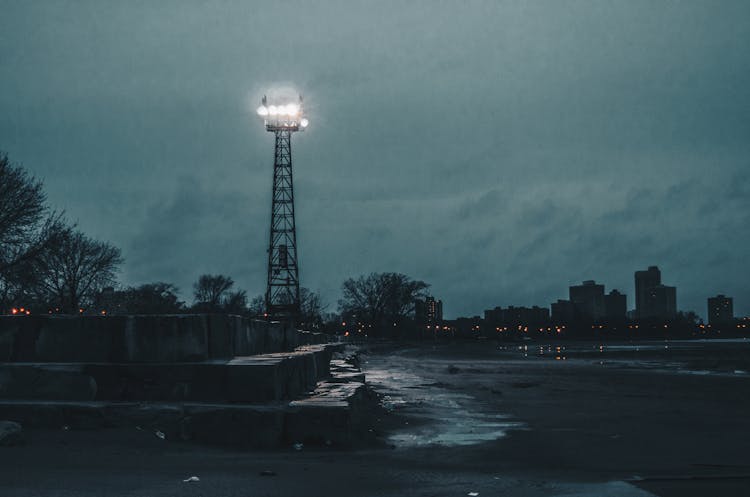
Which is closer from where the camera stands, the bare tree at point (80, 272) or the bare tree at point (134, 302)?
the bare tree at point (80, 272)

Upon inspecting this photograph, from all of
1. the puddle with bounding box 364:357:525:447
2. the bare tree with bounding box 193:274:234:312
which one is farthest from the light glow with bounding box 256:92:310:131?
the bare tree with bounding box 193:274:234:312

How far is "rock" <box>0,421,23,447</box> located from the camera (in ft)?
19.2

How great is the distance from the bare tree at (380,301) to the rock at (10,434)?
384ft

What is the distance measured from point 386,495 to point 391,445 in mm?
2866

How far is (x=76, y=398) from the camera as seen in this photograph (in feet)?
24.1

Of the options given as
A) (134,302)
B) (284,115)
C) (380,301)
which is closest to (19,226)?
(284,115)

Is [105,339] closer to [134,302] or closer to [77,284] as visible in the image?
[77,284]

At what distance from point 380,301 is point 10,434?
119 metres

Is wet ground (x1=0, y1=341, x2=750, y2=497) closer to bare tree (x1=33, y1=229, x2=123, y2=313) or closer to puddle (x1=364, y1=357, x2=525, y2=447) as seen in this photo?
puddle (x1=364, y1=357, x2=525, y2=447)

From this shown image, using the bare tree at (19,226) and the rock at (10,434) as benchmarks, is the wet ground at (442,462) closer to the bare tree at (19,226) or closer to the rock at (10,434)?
the rock at (10,434)

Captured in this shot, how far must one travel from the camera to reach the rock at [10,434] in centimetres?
584

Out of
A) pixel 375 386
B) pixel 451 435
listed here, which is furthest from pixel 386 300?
pixel 451 435

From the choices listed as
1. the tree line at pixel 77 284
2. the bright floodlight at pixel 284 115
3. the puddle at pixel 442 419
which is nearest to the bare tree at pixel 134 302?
the tree line at pixel 77 284

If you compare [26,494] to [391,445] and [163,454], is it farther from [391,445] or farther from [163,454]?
[391,445]
